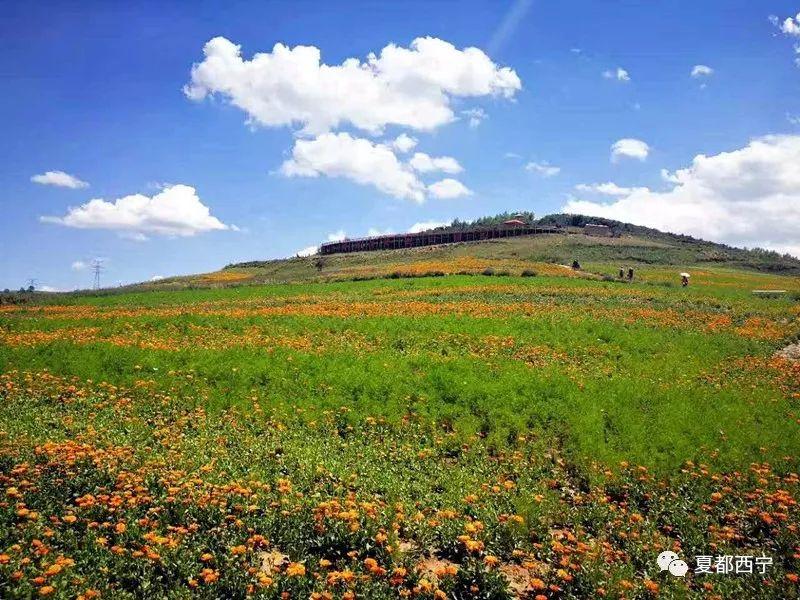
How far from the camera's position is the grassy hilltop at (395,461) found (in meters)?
7.04

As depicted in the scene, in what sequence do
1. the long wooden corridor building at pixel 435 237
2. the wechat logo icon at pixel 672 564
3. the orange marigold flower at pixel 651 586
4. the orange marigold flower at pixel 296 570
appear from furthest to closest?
the long wooden corridor building at pixel 435 237 < the wechat logo icon at pixel 672 564 < the orange marigold flower at pixel 651 586 < the orange marigold flower at pixel 296 570

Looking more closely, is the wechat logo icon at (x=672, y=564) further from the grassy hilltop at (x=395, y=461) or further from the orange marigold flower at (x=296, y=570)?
the orange marigold flower at (x=296, y=570)

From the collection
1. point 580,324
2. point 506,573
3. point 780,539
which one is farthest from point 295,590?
point 580,324

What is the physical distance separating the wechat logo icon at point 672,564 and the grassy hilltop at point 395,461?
18cm

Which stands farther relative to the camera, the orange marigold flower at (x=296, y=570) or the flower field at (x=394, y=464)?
the flower field at (x=394, y=464)

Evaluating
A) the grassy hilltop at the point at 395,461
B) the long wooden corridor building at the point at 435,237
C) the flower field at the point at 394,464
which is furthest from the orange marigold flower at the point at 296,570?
the long wooden corridor building at the point at 435,237

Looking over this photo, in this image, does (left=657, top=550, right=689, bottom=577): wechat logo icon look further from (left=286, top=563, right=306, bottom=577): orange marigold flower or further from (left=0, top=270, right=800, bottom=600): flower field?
(left=286, top=563, right=306, bottom=577): orange marigold flower

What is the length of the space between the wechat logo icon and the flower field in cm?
13

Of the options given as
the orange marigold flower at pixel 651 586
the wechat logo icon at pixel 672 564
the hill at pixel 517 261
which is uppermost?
the hill at pixel 517 261

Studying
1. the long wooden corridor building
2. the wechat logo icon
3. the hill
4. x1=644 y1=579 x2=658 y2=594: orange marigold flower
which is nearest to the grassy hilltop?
x1=644 y1=579 x2=658 y2=594: orange marigold flower

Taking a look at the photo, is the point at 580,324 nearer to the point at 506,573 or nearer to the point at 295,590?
the point at 506,573

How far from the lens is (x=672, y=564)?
771cm

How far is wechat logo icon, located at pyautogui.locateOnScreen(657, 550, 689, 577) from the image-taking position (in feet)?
24.7

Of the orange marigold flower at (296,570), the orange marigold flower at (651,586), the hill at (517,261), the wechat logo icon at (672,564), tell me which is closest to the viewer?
the orange marigold flower at (296,570)
